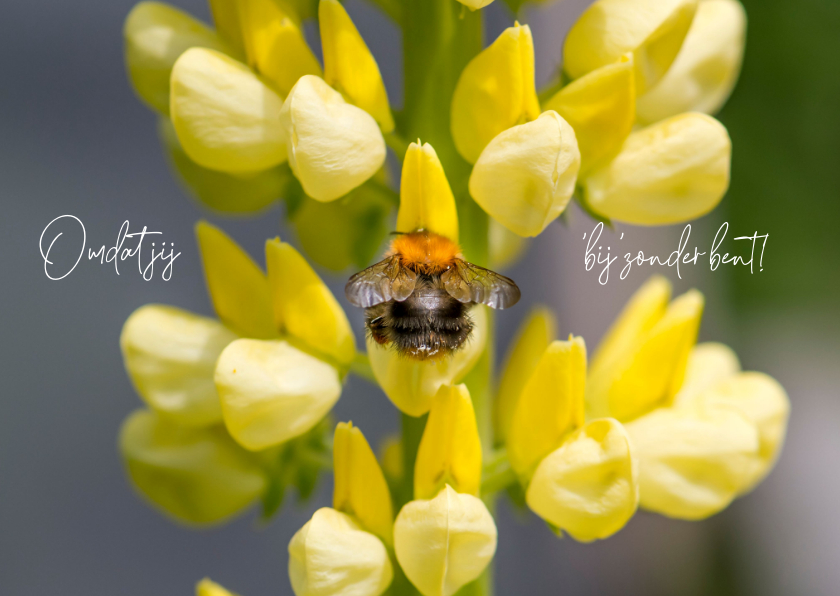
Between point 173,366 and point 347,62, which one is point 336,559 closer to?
point 173,366

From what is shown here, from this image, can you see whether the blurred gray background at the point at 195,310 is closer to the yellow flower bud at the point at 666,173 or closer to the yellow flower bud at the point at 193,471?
the yellow flower bud at the point at 666,173

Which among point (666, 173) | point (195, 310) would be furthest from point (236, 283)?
point (195, 310)

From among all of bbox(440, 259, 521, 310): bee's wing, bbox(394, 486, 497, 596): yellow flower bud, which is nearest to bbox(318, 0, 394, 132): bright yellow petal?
bbox(440, 259, 521, 310): bee's wing

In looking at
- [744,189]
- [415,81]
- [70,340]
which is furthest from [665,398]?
[744,189]

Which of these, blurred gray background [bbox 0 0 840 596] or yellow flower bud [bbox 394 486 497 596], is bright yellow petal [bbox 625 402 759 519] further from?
blurred gray background [bbox 0 0 840 596]

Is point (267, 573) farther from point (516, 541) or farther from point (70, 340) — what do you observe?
point (516, 541)

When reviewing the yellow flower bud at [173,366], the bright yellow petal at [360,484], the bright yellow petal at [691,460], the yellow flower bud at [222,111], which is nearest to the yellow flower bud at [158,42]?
the yellow flower bud at [222,111]
